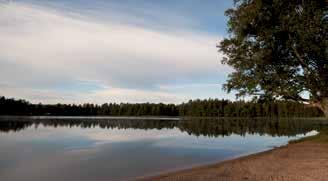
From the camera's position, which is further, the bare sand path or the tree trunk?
the tree trunk

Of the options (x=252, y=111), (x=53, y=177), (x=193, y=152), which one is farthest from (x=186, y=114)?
(x=53, y=177)

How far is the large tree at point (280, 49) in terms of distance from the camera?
77.4 ft

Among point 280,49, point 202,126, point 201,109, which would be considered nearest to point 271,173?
point 280,49

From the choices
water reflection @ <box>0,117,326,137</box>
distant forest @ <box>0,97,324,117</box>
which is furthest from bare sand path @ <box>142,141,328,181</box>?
distant forest @ <box>0,97,324,117</box>

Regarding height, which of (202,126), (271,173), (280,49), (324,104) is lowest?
(271,173)

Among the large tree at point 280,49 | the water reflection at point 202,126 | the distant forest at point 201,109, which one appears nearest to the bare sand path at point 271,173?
the large tree at point 280,49

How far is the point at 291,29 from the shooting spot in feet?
77.5

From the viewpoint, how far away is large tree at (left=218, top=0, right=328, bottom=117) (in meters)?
23.6

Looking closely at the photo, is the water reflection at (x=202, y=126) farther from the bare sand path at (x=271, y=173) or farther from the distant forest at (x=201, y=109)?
the distant forest at (x=201, y=109)

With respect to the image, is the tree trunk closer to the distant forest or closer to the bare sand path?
the bare sand path

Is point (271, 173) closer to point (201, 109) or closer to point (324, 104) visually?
point (324, 104)

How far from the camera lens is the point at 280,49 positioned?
2586 cm

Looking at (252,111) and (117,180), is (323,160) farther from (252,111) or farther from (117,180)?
(252,111)

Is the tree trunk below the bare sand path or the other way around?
the other way around
